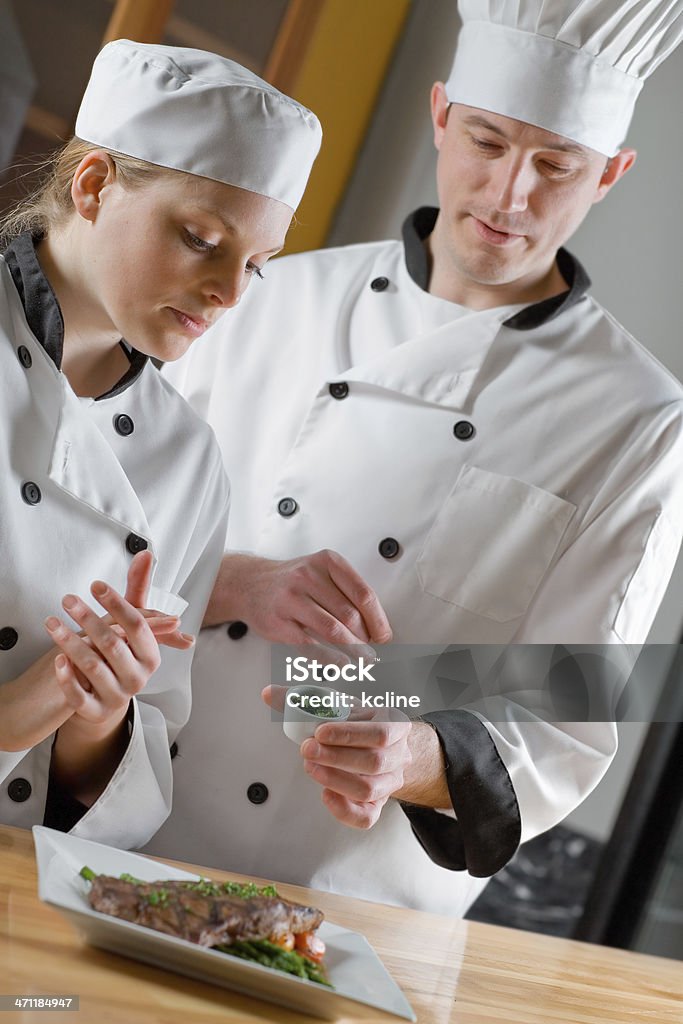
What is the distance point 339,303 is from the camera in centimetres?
101

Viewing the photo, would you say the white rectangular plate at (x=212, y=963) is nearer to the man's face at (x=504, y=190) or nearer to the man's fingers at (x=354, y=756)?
the man's fingers at (x=354, y=756)

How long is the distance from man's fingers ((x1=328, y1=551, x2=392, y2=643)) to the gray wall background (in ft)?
0.97

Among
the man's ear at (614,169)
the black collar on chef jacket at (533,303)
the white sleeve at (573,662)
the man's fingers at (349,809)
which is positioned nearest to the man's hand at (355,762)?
the man's fingers at (349,809)

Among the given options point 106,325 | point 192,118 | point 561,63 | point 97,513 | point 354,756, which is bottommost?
point 354,756

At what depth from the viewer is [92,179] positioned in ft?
2.44

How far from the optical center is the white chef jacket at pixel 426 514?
3.07 feet

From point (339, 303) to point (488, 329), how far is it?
128 mm

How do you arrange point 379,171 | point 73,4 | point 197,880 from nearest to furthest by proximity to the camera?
point 197,880, point 73,4, point 379,171

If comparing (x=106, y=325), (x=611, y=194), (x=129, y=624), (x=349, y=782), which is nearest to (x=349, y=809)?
(x=349, y=782)

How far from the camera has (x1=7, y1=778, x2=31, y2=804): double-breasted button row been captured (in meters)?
0.81

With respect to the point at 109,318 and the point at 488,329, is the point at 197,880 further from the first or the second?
the point at 488,329

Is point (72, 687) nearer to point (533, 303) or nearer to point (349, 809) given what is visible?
point (349, 809)

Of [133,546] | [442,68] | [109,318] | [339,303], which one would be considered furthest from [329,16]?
[133,546]

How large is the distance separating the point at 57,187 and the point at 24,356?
0.12 meters
